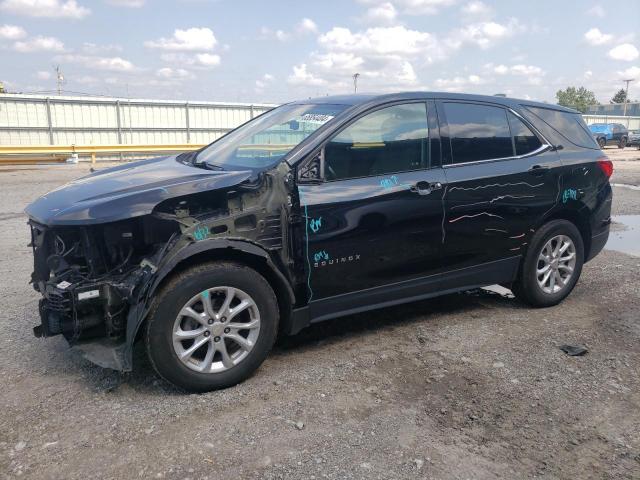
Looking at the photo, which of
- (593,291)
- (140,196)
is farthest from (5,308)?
(593,291)

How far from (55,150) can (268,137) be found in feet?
59.3

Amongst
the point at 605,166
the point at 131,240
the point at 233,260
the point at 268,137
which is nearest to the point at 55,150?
the point at 268,137

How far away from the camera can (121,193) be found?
330 cm

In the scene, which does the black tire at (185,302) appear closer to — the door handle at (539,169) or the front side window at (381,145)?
the front side window at (381,145)

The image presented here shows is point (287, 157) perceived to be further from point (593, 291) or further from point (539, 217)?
point (593, 291)

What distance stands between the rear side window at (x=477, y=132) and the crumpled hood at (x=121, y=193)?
5.66ft

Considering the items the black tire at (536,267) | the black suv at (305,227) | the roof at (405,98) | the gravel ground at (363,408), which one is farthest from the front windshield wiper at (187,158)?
the black tire at (536,267)

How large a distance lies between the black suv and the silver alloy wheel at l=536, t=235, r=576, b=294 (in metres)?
0.01

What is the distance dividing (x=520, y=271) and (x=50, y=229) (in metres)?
3.65

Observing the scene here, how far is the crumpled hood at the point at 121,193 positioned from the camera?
3.15m

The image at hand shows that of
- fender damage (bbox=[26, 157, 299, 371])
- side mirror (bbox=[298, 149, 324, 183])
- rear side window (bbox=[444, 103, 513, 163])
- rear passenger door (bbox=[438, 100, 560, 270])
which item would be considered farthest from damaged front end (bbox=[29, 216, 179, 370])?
rear side window (bbox=[444, 103, 513, 163])

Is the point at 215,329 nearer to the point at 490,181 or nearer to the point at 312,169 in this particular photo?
the point at 312,169

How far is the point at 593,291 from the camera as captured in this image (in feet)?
17.7

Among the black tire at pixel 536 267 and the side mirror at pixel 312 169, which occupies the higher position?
the side mirror at pixel 312 169
